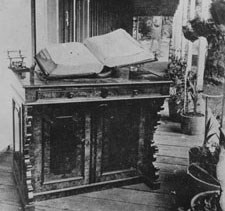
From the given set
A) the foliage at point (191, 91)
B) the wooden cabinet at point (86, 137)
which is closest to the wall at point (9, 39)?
the wooden cabinet at point (86, 137)

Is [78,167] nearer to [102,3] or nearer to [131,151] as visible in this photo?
[131,151]

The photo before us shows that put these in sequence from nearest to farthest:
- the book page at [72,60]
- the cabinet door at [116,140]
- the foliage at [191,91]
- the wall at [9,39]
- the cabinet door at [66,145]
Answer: the book page at [72,60] → the cabinet door at [66,145] → the cabinet door at [116,140] → the wall at [9,39] → the foliage at [191,91]

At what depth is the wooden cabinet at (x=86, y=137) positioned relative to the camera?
2790mm

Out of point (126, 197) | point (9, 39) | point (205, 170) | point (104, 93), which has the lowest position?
point (126, 197)

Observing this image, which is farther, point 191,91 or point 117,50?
point 191,91

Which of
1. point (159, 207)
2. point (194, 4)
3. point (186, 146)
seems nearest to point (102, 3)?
point (194, 4)

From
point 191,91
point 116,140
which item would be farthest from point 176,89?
point 116,140

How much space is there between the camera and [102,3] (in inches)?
259

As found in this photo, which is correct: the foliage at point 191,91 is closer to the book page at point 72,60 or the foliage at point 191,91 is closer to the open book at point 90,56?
the open book at point 90,56

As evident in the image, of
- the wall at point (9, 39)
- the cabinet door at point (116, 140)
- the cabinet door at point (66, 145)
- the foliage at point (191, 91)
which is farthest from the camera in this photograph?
the foliage at point (191, 91)

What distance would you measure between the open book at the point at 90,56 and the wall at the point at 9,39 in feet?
2.27

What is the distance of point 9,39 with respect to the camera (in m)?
3.59

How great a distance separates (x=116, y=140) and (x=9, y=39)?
4.76ft

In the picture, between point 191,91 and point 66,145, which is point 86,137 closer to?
point 66,145
